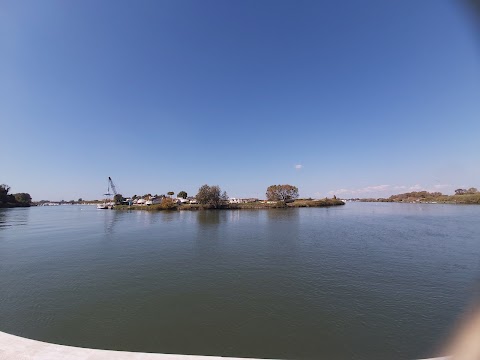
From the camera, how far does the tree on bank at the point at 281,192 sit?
131250 millimetres

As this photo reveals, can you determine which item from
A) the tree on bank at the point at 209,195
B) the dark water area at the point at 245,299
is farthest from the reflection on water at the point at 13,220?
the tree on bank at the point at 209,195

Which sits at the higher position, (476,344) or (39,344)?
(476,344)

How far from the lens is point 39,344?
20.7 ft

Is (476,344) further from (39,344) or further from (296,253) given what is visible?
(296,253)

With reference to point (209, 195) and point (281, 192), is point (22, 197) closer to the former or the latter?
point (209, 195)

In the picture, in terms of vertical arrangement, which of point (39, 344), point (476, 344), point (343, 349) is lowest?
point (343, 349)

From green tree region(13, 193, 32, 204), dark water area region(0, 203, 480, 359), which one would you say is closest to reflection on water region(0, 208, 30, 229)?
dark water area region(0, 203, 480, 359)

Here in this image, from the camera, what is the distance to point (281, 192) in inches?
5221

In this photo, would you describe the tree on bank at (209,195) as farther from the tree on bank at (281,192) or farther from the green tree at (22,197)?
the green tree at (22,197)

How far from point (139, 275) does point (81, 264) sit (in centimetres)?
752

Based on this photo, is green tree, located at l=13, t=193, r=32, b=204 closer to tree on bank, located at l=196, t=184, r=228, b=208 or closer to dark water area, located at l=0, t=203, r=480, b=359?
tree on bank, located at l=196, t=184, r=228, b=208

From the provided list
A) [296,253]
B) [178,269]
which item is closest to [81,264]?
[178,269]

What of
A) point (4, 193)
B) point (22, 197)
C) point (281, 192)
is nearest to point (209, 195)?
point (281, 192)

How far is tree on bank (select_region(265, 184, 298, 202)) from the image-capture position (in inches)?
5167
